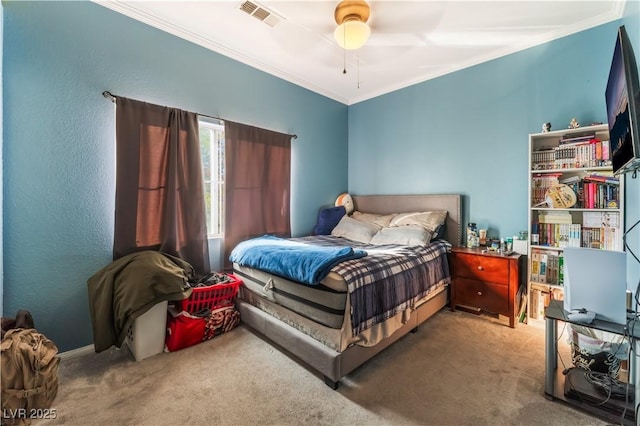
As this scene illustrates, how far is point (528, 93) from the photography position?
276 centimetres

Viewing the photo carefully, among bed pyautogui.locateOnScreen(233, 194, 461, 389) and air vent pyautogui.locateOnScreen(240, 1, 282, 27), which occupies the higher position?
air vent pyautogui.locateOnScreen(240, 1, 282, 27)

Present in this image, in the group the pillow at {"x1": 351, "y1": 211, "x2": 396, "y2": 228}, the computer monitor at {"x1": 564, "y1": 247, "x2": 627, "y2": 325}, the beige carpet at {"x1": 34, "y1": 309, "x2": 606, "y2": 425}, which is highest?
the pillow at {"x1": 351, "y1": 211, "x2": 396, "y2": 228}

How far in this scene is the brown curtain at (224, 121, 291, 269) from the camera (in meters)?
2.89

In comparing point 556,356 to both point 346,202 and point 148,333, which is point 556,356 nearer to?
point 148,333

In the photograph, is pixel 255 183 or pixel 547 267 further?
pixel 255 183

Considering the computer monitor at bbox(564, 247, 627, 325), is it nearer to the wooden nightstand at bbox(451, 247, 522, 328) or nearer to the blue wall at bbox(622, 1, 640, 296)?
the blue wall at bbox(622, 1, 640, 296)

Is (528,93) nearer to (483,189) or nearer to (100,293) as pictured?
(483,189)

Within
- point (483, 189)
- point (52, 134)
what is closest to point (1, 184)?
point (52, 134)

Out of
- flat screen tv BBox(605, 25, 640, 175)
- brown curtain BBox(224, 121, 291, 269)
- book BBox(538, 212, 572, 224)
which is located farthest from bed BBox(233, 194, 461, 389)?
flat screen tv BBox(605, 25, 640, 175)

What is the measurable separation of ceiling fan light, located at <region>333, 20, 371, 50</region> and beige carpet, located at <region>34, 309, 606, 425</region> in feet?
8.31

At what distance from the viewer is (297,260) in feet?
6.41

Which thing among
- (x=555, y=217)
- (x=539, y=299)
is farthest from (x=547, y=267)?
(x=555, y=217)

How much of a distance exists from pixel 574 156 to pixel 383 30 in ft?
6.74

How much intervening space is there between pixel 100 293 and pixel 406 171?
3454 mm
